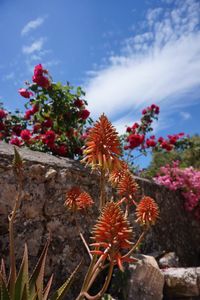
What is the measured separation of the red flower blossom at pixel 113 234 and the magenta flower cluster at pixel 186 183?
504 cm

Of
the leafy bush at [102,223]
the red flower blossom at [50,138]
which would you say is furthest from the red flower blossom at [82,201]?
the red flower blossom at [50,138]

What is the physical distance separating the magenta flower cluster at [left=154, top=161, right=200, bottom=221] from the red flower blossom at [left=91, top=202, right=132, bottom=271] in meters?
5.04

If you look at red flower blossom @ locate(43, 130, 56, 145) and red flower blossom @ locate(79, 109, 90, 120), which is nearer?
red flower blossom @ locate(43, 130, 56, 145)

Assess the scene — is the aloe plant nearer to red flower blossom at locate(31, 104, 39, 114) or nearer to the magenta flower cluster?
red flower blossom at locate(31, 104, 39, 114)

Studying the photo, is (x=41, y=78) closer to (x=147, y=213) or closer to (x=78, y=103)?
(x=78, y=103)

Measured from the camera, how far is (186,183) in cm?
708

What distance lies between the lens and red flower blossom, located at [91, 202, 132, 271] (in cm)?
161

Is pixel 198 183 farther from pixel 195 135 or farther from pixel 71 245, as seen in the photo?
pixel 195 135

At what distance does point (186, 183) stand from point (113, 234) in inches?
224

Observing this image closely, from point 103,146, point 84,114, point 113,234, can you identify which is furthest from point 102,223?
point 84,114

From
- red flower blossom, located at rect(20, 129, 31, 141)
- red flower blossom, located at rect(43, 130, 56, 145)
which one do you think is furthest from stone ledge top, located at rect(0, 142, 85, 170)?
red flower blossom, located at rect(20, 129, 31, 141)

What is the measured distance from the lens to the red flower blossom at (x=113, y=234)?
161 centimetres

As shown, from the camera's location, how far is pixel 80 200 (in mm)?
2637

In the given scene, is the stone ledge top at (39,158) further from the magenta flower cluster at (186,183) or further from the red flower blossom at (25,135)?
the magenta flower cluster at (186,183)
